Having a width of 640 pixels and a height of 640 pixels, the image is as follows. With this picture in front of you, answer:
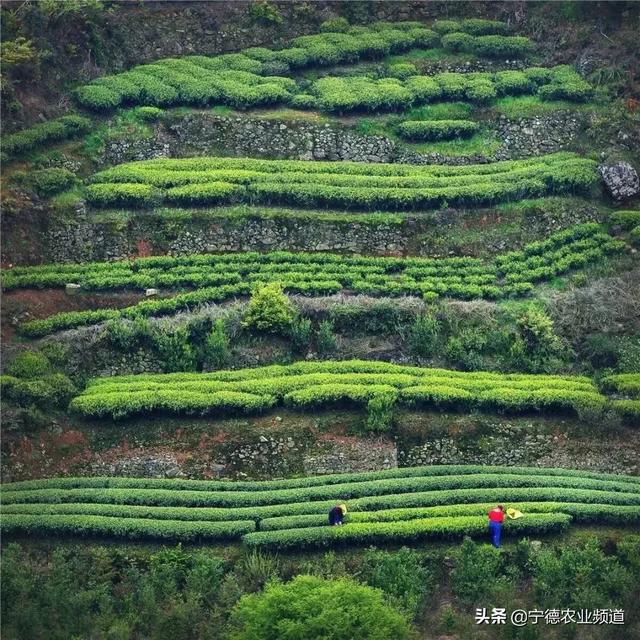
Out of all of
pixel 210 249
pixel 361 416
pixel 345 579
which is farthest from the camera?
pixel 210 249

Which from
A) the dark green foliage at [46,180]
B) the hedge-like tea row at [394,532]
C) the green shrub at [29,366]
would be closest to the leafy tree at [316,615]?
the hedge-like tea row at [394,532]

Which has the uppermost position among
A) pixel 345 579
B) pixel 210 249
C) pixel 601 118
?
pixel 601 118

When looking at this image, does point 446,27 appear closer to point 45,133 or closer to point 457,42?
point 457,42

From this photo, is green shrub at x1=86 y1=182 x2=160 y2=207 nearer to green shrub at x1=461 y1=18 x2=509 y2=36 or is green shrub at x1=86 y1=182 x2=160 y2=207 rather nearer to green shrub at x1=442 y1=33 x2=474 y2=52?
green shrub at x1=442 y1=33 x2=474 y2=52

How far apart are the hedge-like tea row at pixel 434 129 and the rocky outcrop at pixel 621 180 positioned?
238 inches

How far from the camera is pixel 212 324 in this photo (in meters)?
64.4

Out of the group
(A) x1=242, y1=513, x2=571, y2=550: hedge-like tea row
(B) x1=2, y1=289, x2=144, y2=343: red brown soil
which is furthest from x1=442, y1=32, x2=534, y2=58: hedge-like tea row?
(A) x1=242, y1=513, x2=571, y2=550: hedge-like tea row

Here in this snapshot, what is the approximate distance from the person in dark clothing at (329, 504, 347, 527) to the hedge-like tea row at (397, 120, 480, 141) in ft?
71.8

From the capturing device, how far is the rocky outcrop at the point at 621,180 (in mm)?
71188

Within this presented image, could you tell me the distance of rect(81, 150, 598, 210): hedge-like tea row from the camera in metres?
69.2

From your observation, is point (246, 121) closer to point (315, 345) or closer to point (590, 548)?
point (315, 345)

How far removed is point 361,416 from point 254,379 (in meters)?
4.08

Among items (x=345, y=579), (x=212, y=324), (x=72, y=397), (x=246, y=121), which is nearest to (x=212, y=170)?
(x=246, y=121)

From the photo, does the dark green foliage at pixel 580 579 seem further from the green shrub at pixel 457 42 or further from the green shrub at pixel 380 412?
the green shrub at pixel 457 42
